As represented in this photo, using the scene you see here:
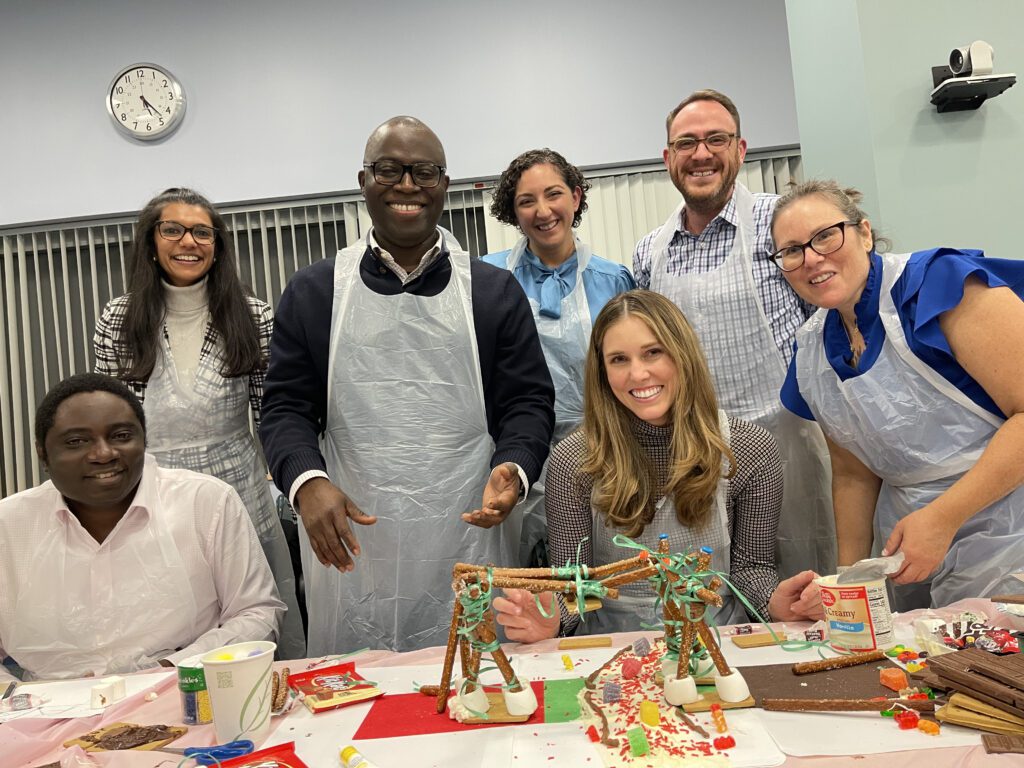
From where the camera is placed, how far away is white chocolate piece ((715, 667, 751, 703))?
1165mm

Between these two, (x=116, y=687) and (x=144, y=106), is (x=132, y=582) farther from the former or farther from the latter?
(x=144, y=106)

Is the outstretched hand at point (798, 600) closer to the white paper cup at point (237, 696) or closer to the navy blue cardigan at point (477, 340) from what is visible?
the navy blue cardigan at point (477, 340)

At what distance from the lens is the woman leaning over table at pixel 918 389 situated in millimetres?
1577

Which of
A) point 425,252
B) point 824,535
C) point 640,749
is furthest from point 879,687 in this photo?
point 425,252

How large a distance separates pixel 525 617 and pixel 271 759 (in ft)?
1.78

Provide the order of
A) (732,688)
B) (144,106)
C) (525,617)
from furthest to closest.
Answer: (144,106) → (525,617) → (732,688)

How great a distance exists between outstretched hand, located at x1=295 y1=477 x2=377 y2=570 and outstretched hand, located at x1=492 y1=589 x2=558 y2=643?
0.32 metres

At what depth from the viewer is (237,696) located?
1195mm

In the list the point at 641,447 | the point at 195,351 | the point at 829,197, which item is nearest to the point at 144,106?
the point at 195,351

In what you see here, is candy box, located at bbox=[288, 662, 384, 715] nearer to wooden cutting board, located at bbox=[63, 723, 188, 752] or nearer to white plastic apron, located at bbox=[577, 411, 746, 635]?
wooden cutting board, located at bbox=[63, 723, 188, 752]

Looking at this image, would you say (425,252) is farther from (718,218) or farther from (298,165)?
(298,165)

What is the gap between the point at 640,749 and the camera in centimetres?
106

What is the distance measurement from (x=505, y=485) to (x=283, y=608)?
23.8 inches

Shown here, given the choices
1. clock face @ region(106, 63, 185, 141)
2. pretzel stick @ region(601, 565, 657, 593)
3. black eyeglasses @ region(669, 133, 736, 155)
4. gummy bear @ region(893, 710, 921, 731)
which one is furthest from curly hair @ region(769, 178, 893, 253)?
clock face @ region(106, 63, 185, 141)
